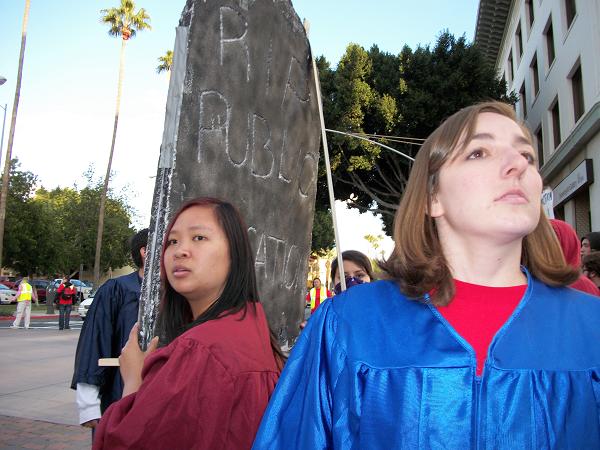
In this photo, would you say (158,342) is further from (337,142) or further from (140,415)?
(337,142)

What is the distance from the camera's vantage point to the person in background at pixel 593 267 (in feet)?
12.2

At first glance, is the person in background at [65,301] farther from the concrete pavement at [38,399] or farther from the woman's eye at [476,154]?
the woman's eye at [476,154]

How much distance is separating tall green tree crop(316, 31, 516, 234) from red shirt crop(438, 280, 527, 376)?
16.4 meters

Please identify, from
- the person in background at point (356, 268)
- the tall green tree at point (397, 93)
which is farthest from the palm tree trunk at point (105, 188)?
the person in background at point (356, 268)

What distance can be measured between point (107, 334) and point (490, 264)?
2378 mm

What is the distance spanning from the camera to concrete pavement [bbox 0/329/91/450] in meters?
4.95

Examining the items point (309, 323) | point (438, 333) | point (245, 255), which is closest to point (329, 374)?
point (309, 323)

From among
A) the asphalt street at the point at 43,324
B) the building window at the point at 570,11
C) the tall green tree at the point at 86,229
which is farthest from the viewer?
the tall green tree at the point at 86,229

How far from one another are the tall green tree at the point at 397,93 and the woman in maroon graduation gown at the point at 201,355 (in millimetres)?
16194

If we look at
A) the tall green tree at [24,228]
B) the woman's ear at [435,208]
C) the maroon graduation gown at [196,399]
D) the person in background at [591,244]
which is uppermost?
the tall green tree at [24,228]

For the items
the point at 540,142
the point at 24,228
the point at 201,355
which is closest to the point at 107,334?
the point at 201,355

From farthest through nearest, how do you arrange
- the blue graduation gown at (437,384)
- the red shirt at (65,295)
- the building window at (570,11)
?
the red shirt at (65,295) → the building window at (570,11) → the blue graduation gown at (437,384)

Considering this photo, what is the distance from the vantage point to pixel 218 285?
6.09 feet

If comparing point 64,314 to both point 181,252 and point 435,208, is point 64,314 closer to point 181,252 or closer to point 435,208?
point 181,252
